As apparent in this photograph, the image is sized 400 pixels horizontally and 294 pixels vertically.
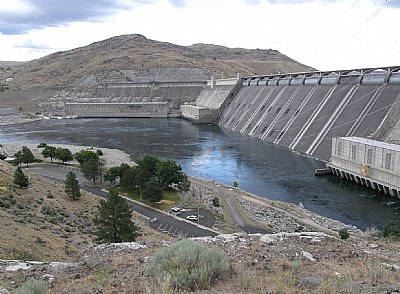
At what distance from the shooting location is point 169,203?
2438cm

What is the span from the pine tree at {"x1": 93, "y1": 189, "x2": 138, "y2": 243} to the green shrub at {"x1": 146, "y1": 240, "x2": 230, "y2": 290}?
8.19m

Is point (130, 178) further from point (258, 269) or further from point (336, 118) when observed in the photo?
point (336, 118)

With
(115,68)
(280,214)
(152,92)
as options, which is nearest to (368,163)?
(280,214)

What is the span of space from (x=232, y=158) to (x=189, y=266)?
116 ft

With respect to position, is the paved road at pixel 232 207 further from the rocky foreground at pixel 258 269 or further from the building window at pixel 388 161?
the rocky foreground at pixel 258 269

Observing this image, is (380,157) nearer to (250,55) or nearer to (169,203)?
(169,203)

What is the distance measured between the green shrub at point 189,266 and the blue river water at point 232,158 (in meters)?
18.3

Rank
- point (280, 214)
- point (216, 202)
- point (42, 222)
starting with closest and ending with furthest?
point (42, 222), point (280, 214), point (216, 202)

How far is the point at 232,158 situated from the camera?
134ft

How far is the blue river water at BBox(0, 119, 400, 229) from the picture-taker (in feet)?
84.7

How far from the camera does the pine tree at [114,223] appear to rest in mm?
A: 13789

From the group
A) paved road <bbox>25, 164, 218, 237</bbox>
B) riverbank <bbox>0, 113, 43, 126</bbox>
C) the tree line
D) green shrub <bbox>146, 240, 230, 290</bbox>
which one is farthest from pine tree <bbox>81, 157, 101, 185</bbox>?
riverbank <bbox>0, 113, 43, 126</bbox>

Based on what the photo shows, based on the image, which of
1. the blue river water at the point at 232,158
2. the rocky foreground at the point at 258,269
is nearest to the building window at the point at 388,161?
the blue river water at the point at 232,158

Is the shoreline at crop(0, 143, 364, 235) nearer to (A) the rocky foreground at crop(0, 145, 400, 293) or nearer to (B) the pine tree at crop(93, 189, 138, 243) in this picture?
(B) the pine tree at crop(93, 189, 138, 243)
